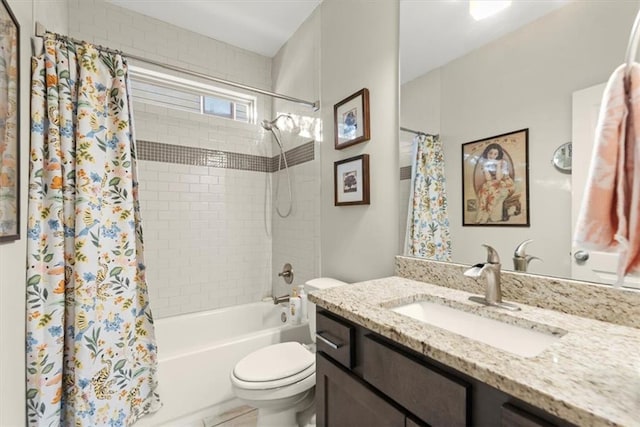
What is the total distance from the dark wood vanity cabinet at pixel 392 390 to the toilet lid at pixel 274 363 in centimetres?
40

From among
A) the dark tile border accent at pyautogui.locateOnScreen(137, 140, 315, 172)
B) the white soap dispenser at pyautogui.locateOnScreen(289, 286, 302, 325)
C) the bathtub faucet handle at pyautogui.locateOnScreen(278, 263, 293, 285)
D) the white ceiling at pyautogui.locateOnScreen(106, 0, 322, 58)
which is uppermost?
the white ceiling at pyautogui.locateOnScreen(106, 0, 322, 58)

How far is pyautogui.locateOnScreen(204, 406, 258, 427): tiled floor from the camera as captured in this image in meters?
1.67

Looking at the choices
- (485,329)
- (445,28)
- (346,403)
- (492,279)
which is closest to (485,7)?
(445,28)

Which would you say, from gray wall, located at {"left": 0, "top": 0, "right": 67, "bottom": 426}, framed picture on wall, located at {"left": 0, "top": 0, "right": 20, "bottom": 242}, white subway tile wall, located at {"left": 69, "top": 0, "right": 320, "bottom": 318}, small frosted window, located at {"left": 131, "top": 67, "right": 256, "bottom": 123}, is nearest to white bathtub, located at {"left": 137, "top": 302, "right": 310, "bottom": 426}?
white subway tile wall, located at {"left": 69, "top": 0, "right": 320, "bottom": 318}

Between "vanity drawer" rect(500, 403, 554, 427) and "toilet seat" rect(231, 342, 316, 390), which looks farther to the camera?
"toilet seat" rect(231, 342, 316, 390)

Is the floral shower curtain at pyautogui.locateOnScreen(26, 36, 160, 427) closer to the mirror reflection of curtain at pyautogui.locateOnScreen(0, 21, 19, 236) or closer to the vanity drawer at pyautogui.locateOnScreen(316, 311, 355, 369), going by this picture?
the mirror reflection of curtain at pyautogui.locateOnScreen(0, 21, 19, 236)

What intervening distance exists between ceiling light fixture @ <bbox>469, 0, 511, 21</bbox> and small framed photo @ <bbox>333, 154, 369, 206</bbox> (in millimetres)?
755

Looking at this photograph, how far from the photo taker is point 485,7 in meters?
1.11

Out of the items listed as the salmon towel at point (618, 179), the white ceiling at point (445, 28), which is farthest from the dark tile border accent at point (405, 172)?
the salmon towel at point (618, 179)

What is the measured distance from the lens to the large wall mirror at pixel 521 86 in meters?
0.85

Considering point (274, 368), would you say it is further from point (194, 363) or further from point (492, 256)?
point (492, 256)

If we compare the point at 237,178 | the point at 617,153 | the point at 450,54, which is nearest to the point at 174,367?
the point at 237,178

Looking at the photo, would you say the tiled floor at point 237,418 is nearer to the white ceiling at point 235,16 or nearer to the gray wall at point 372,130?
the gray wall at point 372,130

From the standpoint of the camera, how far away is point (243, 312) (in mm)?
2484
